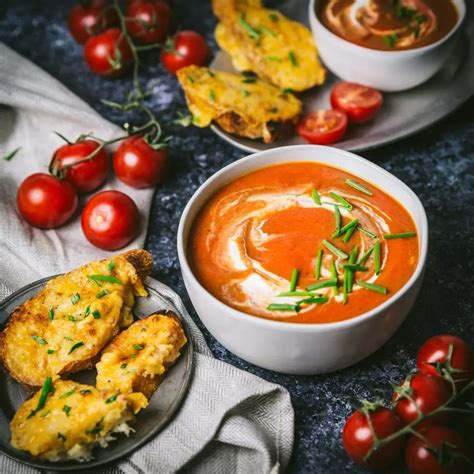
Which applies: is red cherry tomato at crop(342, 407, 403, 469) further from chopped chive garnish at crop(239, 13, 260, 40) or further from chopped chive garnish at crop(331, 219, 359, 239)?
chopped chive garnish at crop(239, 13, 260, 40)

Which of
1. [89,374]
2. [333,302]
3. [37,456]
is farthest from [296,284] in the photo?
[37,456]

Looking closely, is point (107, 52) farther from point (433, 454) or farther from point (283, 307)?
point (433, 454)

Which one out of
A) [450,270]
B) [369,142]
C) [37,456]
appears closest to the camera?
[37,456]

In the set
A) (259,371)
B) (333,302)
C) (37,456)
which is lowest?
(259,371)

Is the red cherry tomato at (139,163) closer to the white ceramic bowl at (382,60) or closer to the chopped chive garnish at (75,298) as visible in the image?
the chopped chive garnish at (75,298)

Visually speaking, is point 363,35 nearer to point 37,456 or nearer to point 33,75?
point 33,75

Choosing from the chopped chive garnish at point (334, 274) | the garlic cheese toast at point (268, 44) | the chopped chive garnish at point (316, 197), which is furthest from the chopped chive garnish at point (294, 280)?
the garlic cheese toast at point (268, 44)

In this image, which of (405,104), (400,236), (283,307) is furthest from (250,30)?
(283,307)
